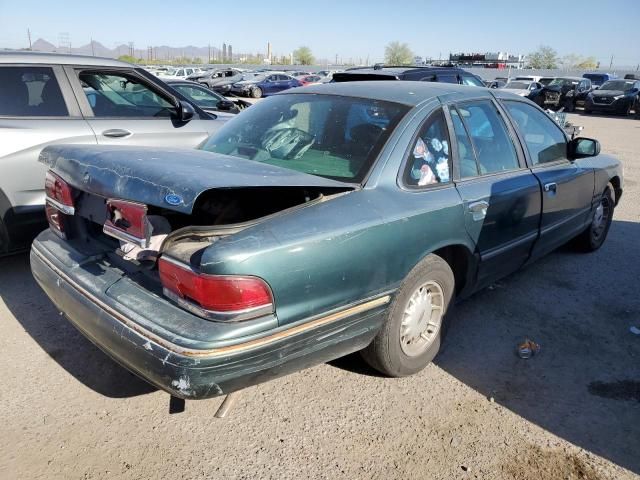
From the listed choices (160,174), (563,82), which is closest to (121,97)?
(160,174)

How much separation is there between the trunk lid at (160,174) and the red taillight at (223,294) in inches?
10.9

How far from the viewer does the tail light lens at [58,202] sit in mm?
2741

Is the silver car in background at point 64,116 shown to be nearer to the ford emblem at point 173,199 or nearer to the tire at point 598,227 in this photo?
the ford emblem at point 173,199

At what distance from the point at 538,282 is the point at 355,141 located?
2.41 meters

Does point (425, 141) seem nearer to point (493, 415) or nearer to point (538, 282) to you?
point (493, 415)

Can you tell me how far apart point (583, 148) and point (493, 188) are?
1458mm

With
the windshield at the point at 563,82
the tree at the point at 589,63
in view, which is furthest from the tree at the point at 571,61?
the windshield at the point at 563,82

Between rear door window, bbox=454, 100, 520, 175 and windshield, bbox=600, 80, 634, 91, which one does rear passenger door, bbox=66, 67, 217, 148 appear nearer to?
rear door window, bbox=454, 100, 520, 175

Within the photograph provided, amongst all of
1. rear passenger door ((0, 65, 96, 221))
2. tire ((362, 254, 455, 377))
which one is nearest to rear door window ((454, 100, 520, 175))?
tire ((362, 254, 455, 377))

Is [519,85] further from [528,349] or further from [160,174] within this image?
[160,174]

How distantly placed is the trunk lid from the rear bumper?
0.46m

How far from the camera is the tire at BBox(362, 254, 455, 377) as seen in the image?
8.95 feet

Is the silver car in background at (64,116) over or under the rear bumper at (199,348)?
over

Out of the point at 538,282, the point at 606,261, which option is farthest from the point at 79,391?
the point at 606,261
